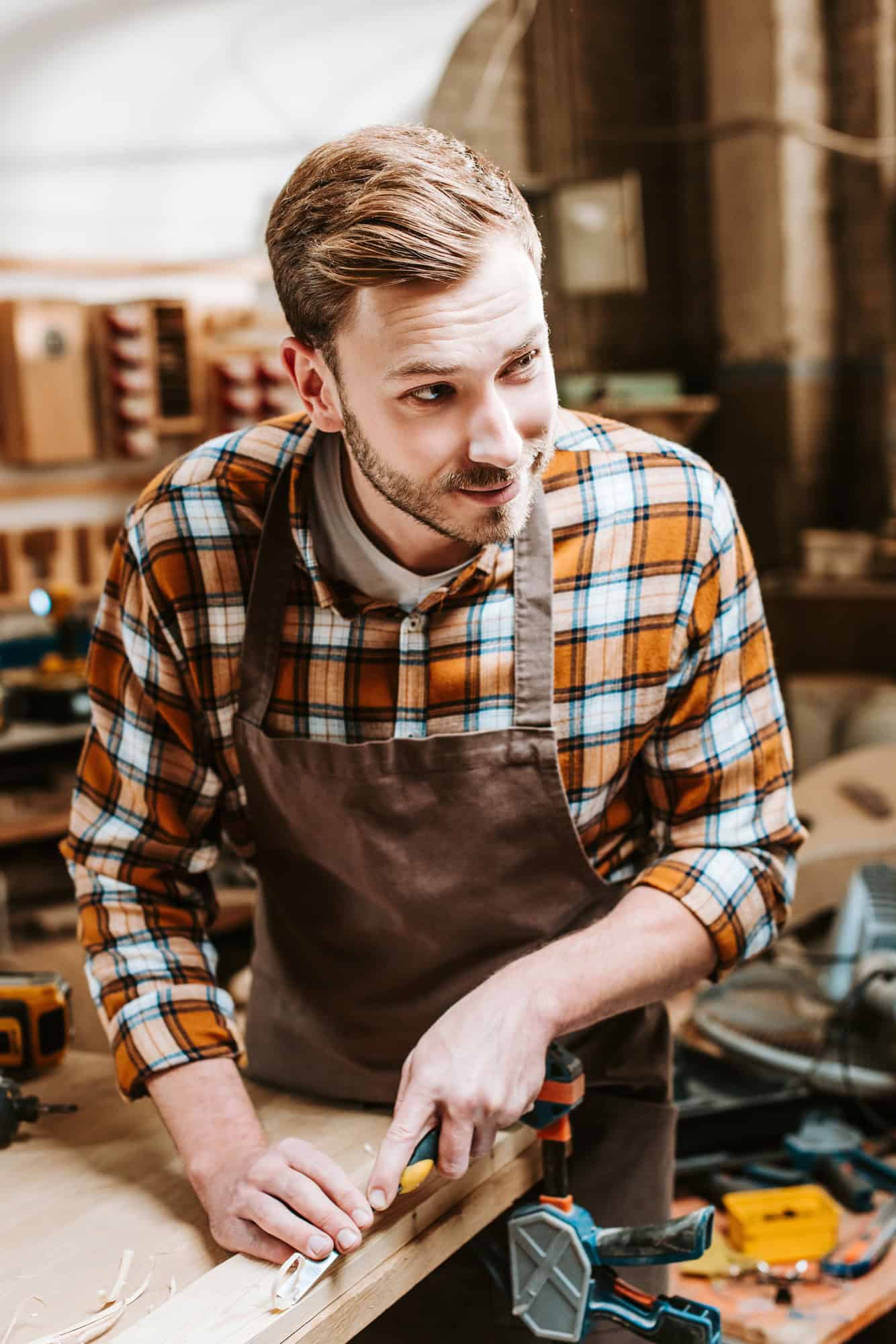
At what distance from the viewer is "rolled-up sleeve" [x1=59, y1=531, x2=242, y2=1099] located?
1.25 metres

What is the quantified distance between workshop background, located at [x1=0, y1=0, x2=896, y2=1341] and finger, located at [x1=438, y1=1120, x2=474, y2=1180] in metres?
0.82

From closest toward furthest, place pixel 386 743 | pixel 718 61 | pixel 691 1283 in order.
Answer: pixel 386 743 < pixel 691 1283 < pixel 718 61

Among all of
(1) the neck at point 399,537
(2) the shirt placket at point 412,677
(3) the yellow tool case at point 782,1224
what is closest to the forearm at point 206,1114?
(2) the shirt placket at point 412,677

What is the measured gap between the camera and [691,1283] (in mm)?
2010

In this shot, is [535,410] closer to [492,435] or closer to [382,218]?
[492,435]

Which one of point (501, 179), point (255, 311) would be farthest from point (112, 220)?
point (501, 179)

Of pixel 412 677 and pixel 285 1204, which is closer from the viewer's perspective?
pixel 285 1204

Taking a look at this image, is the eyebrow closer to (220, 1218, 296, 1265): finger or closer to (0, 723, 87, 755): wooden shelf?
(220, 1218, 296, 1265): finger

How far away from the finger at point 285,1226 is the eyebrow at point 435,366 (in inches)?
25.4

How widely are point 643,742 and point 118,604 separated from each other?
52 cm

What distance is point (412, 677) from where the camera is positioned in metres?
1.25

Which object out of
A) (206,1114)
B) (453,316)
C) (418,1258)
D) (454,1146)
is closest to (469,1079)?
(454,1146)

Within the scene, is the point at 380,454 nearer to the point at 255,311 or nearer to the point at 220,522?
the point at 220,522

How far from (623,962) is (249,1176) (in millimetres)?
360
